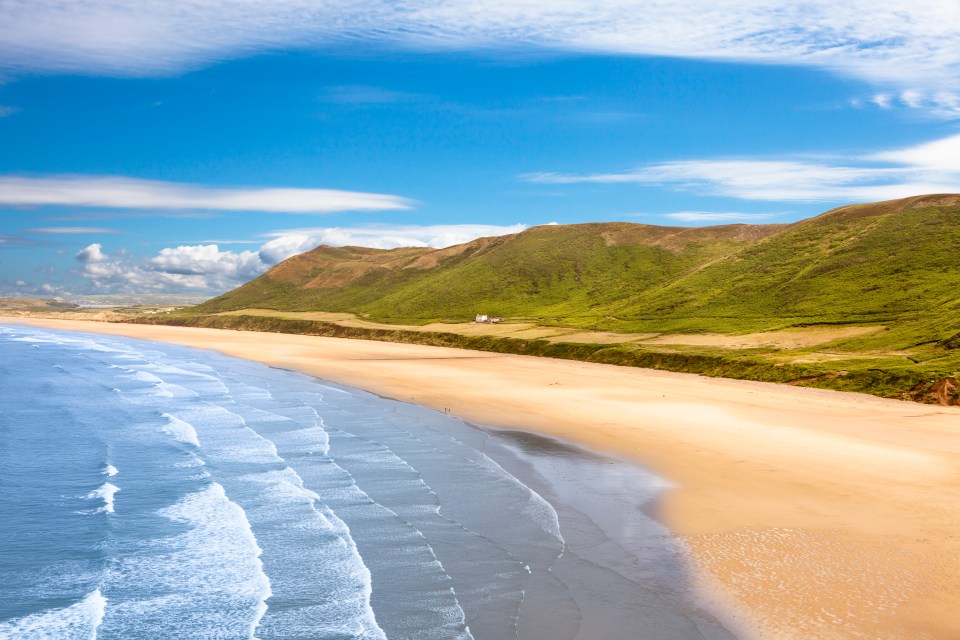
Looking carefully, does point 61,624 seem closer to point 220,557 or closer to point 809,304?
point 220,557

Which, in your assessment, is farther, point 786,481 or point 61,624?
point 786,481

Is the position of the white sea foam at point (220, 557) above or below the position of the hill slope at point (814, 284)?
below

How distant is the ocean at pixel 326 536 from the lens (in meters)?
14.8

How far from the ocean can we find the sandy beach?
1609 mm

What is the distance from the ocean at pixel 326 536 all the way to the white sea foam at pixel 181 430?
0.98 ft

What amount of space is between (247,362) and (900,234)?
114 m

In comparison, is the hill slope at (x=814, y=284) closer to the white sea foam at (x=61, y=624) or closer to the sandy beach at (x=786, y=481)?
the sandy beach at (x=786, y=481)

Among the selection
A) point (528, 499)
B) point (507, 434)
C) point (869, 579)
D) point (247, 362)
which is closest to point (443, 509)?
point (528, 499)

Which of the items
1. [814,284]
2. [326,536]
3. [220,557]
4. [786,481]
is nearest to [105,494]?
[220,557]

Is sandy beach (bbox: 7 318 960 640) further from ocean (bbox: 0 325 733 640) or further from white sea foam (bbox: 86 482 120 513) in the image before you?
white sea foam (bbox: 86 482 120 513)

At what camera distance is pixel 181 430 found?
3756 centimetres

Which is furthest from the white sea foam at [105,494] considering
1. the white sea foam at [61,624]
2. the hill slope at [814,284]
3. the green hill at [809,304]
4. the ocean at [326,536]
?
the hill slope at [814,284]

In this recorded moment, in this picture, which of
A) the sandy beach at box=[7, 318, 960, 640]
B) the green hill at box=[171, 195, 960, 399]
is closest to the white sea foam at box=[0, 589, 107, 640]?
the sandy beach at box=[7, 318, 960, 640]

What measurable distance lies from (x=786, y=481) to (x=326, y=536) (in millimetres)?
16935
